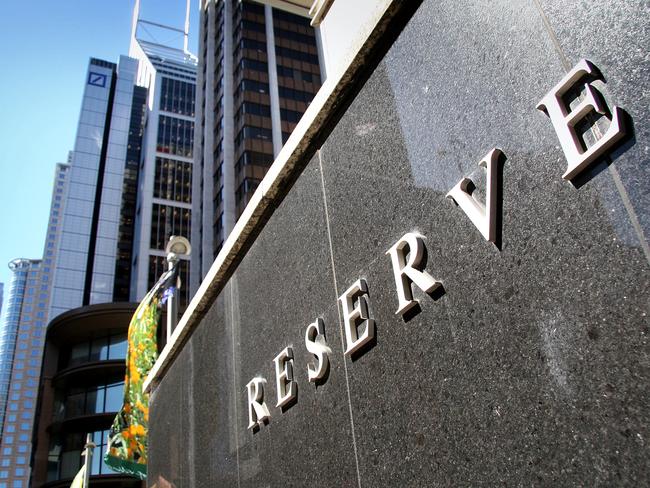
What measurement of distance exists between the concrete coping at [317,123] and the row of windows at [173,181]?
280ft

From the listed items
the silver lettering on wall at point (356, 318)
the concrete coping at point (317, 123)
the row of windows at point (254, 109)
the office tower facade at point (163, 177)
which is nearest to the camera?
the silver lettering on wall at point (356, 318)

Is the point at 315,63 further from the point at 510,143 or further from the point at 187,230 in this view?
the point at 510,143

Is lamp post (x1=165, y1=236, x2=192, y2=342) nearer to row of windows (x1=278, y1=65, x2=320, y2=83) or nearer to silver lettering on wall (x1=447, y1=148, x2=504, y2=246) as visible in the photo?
silver lettering on wall (x1=447, y1=148, x2=504, y2=246)

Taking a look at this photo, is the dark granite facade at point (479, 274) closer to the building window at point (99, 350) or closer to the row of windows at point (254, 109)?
the building window at point (99, 350)

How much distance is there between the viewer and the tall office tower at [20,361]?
13138cm

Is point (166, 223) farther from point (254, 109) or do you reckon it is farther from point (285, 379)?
point (285, 379)

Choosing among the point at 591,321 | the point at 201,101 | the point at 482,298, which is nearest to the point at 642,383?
A: the point at 591,321

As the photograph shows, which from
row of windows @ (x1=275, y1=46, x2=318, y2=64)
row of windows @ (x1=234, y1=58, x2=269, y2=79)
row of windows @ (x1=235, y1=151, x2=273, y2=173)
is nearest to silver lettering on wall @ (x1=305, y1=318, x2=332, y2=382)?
row of windows @ (x1=235, y1=151, x2=273, y2=173)

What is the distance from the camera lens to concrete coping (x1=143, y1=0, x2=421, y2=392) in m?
3.05

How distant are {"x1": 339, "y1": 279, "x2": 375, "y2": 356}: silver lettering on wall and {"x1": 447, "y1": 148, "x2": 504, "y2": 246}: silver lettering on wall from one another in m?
0.81

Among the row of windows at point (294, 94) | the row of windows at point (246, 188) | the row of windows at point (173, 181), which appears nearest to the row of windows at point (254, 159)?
the row of windows at point (246, 188)

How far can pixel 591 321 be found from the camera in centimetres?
→ 177

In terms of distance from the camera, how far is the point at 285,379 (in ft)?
12.0

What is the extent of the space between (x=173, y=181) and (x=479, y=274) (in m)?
93.9
